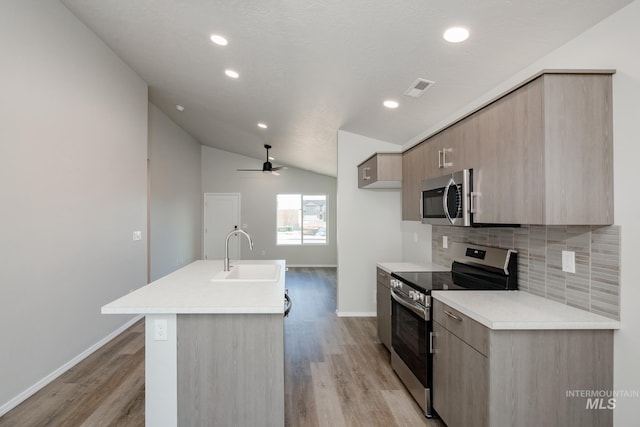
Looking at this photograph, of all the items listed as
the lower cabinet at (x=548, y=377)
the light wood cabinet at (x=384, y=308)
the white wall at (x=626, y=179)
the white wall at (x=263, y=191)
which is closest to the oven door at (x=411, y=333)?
the light wood cabinet at (x=384, y=308)

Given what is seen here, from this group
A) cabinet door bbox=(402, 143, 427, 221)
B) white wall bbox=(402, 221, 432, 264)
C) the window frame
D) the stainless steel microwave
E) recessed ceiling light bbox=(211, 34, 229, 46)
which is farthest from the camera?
the window frame

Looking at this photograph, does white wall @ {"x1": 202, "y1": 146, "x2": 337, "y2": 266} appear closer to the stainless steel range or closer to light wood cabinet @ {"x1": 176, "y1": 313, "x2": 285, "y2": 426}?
the stainless steel range

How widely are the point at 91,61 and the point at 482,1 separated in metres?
3.59

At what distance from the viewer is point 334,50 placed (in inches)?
94.0

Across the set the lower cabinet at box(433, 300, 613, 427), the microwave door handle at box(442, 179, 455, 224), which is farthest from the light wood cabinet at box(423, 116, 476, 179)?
the lower cabinet at box(433, 300, 613, 427)

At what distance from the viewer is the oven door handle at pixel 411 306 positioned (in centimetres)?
222

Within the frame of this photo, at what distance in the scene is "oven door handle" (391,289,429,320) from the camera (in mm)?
2221

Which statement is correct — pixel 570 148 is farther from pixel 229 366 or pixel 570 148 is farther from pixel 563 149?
pixel 229 366

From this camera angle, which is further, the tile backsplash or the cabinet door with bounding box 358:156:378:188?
the cabinet door with bounding box 358:156:378:188

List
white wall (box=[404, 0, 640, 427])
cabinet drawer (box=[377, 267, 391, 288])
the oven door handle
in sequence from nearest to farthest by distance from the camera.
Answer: white wall (box=[404, 0, 640, 427]) → the oven door handle → cabinet drawer (box=[377, 267, 391, 288])

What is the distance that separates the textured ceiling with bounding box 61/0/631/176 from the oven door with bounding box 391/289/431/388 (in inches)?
66.5

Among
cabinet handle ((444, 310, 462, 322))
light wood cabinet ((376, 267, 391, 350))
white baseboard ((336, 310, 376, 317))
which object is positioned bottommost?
white baseboard ((336, 310, 376, 317))

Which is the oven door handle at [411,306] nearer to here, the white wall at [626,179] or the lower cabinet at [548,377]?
the lower cabinet at [548,377]

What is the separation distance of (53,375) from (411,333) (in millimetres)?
2969
